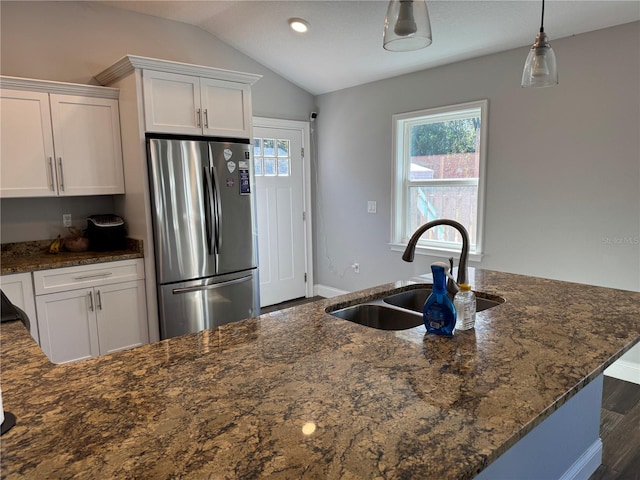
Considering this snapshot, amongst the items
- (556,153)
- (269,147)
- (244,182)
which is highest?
(269,147)

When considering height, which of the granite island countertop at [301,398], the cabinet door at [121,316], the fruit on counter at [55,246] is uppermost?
the fruit on counter at [55,246]

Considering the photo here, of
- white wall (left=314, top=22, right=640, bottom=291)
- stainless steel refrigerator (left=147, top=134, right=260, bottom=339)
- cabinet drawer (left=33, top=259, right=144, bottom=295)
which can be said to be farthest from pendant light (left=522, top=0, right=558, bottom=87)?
cabinet drawer (left=33, top=259, right=144, bottom=295)

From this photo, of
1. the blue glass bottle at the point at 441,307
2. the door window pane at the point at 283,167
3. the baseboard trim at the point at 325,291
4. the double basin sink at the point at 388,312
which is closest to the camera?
the blue glass bottle at the point at 441,307

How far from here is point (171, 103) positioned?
3.00m

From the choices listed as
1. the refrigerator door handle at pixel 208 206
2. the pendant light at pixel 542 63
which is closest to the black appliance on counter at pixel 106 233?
the refrigerator door handle at pixel 208 206

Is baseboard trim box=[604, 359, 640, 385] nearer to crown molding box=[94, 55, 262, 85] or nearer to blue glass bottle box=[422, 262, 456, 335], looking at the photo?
blue glass bottle box=[422, 262, 456, 335]

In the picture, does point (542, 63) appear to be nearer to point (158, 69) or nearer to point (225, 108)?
point (225, 108)

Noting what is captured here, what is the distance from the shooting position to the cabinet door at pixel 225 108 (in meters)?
3.17

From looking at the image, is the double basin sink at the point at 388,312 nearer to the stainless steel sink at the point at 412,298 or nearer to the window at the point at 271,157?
the stainless steel sink at the point at 412,298

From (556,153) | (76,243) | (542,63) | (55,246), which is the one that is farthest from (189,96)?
(556,153)

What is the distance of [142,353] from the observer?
1.25 meters

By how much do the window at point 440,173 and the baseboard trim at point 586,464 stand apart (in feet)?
5.76

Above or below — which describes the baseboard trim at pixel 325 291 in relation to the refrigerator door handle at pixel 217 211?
below

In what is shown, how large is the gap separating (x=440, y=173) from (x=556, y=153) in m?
1.01
